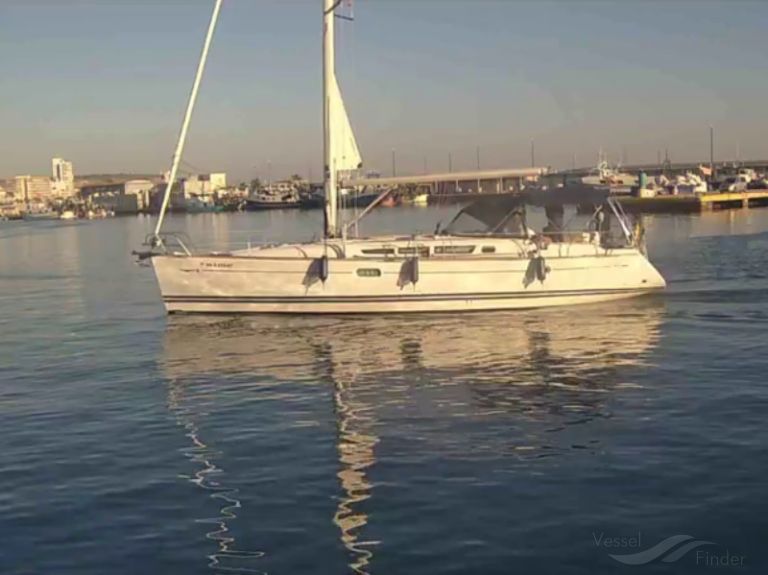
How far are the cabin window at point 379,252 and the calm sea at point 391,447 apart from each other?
238 centimetres

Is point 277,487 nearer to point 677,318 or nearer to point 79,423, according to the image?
point 79,423

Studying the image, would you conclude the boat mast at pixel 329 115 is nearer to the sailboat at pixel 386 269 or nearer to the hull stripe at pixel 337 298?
the sailboat at pixel 386 269

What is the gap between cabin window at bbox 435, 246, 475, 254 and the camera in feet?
96.4

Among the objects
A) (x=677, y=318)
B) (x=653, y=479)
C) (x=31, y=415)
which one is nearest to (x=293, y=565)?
(x=653, y=479)

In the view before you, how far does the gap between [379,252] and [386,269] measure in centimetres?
67

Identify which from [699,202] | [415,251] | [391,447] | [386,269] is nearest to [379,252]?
[386,269]

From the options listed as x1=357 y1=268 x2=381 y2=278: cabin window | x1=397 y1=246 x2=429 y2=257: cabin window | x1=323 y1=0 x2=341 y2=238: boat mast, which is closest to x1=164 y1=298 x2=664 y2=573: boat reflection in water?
x1=357 y1=268 x2=381 y2=278: cabin window

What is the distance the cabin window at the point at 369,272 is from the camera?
1136 inches

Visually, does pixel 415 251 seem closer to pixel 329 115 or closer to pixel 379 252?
pixel 379 252

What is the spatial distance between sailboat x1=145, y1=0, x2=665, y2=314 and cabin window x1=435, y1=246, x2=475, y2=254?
1.3 inches

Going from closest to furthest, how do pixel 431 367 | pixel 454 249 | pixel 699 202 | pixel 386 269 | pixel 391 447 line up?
pixel 391 447, pixel 431 367, pixel 386 269, pixel 454 249, pixel 699 202

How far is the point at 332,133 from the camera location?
31.0m

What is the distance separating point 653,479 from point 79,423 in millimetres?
9915

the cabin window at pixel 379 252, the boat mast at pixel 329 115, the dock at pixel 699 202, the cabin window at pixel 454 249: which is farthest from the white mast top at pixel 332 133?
the dock at pixel 699 202
